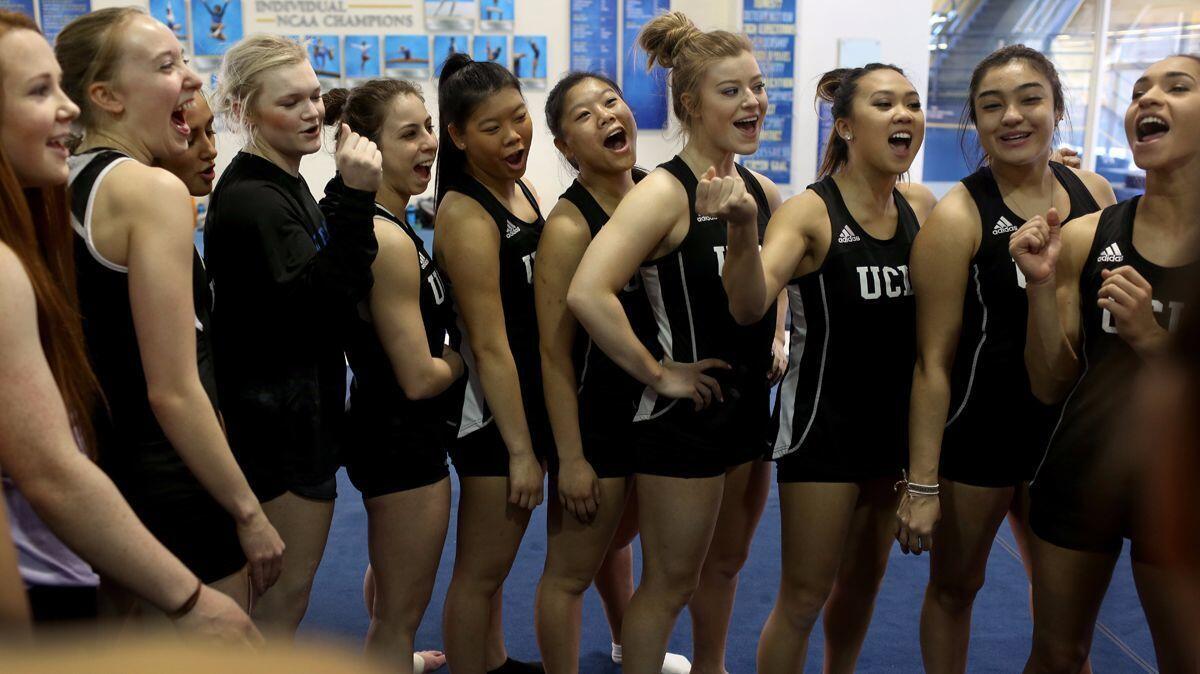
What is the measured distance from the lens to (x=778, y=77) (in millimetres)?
5898

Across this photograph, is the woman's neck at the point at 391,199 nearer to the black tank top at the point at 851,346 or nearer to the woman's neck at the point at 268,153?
the woman's neck at the point at 268,153

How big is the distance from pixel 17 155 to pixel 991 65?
6.26 feet

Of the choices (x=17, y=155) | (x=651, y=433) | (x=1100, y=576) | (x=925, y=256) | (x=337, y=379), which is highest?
(x=17, y=155)

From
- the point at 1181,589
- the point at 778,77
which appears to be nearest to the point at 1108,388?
the point at 1181,589

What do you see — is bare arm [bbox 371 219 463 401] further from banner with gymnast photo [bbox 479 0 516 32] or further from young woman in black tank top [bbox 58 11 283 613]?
banner with gymnast photo [bbox 479 0 516 32]

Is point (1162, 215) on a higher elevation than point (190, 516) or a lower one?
higher

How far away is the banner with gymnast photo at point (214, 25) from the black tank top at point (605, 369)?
12.8 ft

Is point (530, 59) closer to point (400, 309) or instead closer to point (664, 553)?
point (400, 309)

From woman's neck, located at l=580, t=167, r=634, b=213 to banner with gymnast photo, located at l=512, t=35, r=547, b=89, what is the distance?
3.33m

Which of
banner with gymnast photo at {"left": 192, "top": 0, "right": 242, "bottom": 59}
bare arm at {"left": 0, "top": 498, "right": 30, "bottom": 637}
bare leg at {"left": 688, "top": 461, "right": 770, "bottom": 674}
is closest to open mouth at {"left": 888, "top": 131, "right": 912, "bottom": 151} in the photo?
bare leg at {"left": 688, "top": 461, "right": 770, "bottom": 674}

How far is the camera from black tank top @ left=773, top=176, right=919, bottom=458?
2254mm

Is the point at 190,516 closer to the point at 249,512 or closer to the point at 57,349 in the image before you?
the point at 249,512

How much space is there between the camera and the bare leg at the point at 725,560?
8.32ft

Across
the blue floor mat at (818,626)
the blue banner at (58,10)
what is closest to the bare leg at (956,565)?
the blue floor mat at (818,626)
